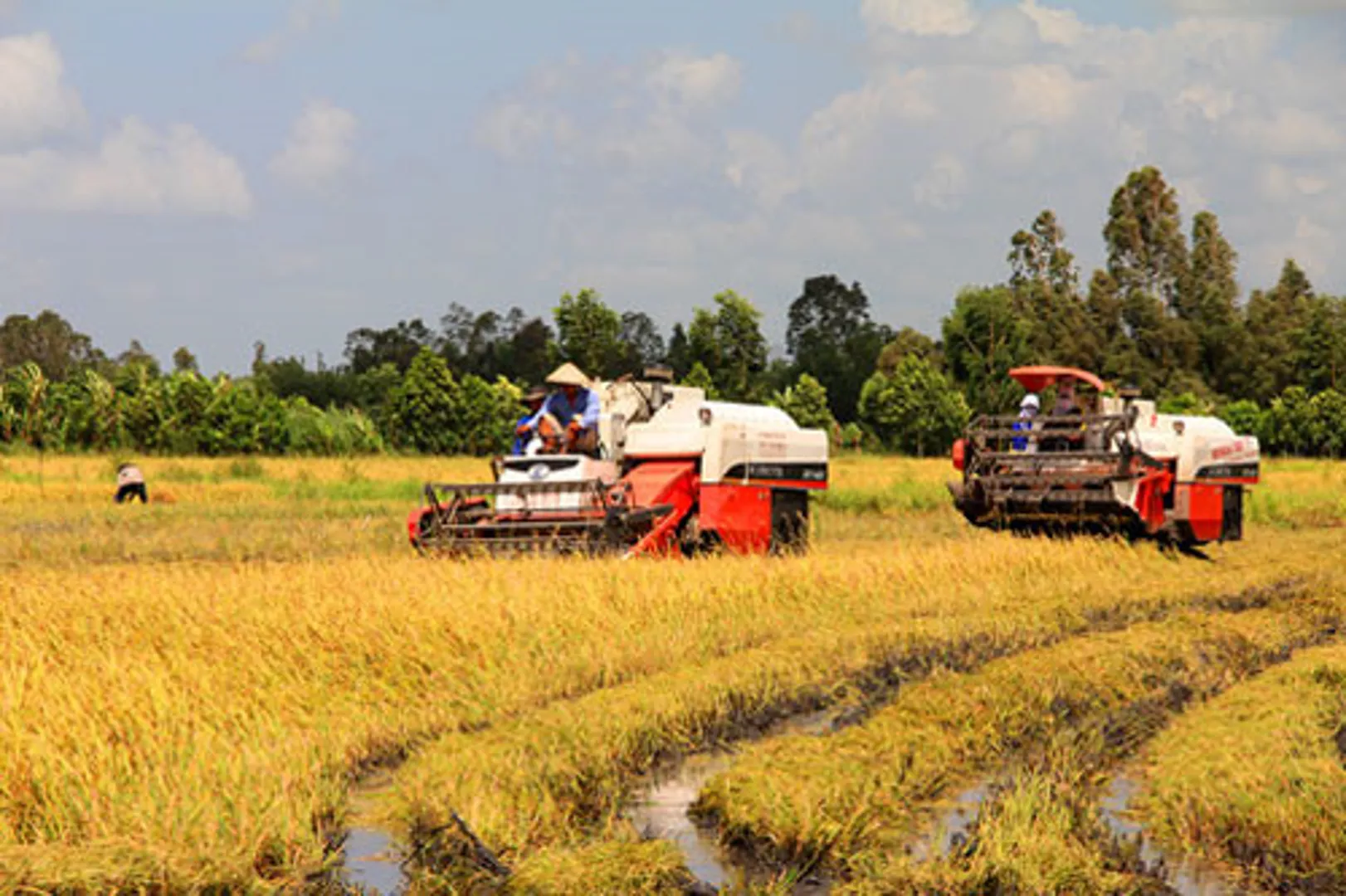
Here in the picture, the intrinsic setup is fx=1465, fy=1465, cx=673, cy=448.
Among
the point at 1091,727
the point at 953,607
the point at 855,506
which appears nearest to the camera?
the point at 1091,727

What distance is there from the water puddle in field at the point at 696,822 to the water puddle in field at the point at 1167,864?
1.00m

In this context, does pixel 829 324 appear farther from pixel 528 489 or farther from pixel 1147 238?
pixel 528 489

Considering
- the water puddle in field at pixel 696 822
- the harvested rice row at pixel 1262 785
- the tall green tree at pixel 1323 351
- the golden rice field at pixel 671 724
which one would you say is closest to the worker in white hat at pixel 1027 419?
the golden rice field at pixel 671 724

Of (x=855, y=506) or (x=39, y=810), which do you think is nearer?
(x=39, y=810)

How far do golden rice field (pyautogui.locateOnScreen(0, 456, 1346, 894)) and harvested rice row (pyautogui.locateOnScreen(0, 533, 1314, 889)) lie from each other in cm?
2

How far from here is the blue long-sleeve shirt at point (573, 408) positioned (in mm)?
12062

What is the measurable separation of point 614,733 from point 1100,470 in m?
8.53

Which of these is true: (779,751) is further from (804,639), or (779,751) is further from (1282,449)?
(1282,449)

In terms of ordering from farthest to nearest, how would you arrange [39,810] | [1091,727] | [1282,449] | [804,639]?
[1282,449] → [804,639] → [1091,727] → [39,810]

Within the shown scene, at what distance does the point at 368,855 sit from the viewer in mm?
4465

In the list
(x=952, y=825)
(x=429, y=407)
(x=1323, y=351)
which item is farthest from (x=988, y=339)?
(x=952, y=825)

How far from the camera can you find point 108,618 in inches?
321

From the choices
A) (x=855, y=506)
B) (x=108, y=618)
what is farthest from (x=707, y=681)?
(x=855, y=506)

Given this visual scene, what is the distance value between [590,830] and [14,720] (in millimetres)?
2406
